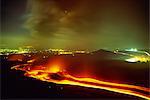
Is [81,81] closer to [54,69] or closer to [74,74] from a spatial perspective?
[74,74]

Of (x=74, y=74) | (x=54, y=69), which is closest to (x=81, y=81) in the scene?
(x=74, y=74)

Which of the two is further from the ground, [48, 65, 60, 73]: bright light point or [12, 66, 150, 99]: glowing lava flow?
[48, 65, 60, 73]: bright light point

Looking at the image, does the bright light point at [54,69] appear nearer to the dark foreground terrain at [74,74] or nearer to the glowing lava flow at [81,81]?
the glowing lava flow at [81,81]

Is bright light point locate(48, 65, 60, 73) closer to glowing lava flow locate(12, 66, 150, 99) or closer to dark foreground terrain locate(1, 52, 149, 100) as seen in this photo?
glowing lava flow locate(12, 66, 150, 99)

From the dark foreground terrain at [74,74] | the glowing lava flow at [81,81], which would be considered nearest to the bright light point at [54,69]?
the glowing lava flow at [81,81]

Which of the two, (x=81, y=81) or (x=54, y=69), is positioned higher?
(x=54, y=69)

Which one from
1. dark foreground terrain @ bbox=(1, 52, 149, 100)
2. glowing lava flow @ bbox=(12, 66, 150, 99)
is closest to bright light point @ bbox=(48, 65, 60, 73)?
glowing lava flow @ bbox=(12, 66, 150, 99)

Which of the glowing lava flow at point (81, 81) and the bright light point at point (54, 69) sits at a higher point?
the bright light point at point (54, 69)

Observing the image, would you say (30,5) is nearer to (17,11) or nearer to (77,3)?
(17,11)
